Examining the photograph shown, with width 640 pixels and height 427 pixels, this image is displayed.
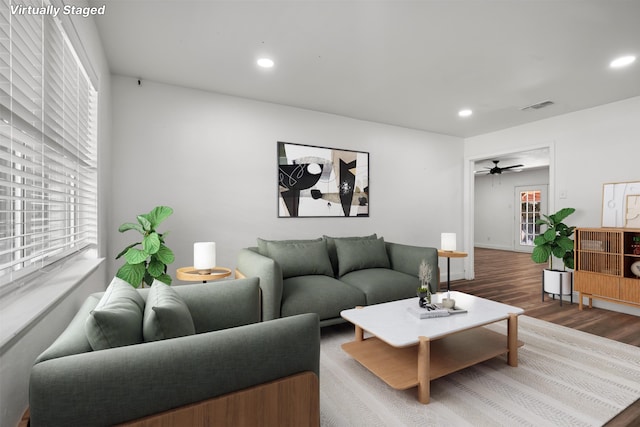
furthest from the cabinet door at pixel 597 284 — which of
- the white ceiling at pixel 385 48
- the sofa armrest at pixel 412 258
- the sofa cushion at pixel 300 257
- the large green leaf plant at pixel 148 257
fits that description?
the large green leaf plant at pixel 148 257

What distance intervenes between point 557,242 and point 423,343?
3310 mm

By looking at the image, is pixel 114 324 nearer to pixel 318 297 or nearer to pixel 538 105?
pixel 318 297

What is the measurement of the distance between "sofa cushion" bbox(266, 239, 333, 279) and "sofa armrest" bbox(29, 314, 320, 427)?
199cm

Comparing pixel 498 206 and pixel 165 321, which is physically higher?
pixel 498 206

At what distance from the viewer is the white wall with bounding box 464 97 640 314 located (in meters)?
3.73

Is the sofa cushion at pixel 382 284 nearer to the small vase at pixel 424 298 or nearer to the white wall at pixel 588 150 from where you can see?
the small vase at pixel 424 298

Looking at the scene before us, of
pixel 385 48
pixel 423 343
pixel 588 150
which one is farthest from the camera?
pixel 588 150

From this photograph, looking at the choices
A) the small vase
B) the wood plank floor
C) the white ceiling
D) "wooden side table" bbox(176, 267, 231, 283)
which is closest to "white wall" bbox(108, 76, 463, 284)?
the white ceiling

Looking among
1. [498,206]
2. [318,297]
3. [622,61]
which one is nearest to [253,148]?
[318,297]

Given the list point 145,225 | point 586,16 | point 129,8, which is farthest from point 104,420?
point 586,16

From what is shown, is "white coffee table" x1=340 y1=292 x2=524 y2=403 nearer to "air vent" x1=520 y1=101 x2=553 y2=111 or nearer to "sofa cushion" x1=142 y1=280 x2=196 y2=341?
"sofa cushion" x1=142 y1=280 x2=196 y2=341

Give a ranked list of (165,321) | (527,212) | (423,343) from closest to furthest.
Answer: (165,321) → (423,343) → (527,212)

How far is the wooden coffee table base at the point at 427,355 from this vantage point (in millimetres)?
1871

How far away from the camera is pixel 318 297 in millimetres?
2787
